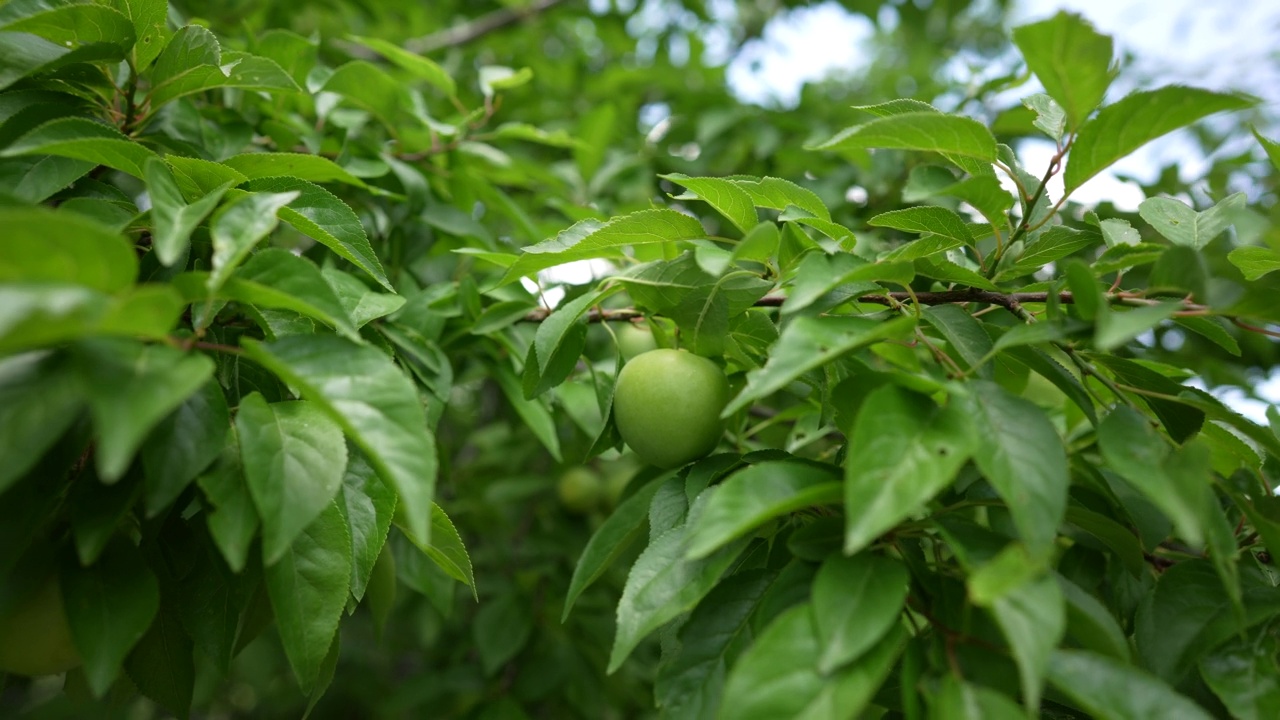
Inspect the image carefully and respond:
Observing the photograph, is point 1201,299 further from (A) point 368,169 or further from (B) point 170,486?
(A) point 368,169

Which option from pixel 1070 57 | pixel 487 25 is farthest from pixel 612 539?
pixel 487 25

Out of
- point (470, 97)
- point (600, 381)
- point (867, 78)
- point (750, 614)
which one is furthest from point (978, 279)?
point (867, 78)

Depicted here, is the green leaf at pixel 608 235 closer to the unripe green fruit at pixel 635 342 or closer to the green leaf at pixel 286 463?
the green leaf at pixel 286 463

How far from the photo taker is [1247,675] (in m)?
0.77

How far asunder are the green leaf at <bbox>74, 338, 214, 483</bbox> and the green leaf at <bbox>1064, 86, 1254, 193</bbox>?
2.93ft

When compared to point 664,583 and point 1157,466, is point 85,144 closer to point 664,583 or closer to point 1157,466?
point 664,583

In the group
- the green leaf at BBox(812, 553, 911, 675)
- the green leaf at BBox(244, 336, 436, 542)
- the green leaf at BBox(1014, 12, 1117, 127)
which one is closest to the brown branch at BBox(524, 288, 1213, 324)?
the green leaf at BBox(1014, 12, 1117, 127)

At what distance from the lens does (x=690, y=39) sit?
2703 millimetres

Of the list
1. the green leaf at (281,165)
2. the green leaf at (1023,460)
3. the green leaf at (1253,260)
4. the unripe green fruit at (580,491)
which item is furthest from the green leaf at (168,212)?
the unripe green fruit at (580,491)

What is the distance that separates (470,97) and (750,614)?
82.9 inches

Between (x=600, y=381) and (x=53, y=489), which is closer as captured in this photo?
(x=53, y=489)

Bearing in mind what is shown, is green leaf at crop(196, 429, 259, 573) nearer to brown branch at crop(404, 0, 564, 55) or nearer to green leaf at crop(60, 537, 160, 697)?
green leaf at crop(60, 537, 160, 697)

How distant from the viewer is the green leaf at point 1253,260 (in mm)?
957

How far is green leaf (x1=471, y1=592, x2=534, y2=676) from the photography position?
1.90 meters
